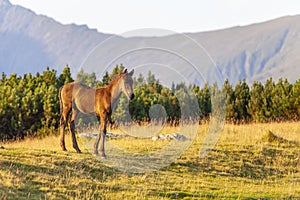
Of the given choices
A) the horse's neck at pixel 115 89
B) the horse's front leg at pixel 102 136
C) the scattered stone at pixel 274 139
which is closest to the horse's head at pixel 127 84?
the horse's neck at pixel 115 89

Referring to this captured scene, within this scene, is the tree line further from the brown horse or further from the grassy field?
the brown horse

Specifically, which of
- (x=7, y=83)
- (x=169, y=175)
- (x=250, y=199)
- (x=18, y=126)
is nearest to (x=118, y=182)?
(x=169, y=175)

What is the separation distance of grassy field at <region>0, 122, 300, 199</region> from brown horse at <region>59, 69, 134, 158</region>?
122 centimetres

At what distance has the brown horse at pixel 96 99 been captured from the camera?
1430 cm

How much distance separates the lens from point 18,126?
28.8 m

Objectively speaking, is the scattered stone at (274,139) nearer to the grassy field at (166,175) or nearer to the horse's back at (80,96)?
the grassy field at (166,175)

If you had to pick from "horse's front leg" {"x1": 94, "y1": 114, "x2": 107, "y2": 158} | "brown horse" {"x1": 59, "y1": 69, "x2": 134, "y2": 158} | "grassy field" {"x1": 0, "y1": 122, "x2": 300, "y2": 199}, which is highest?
"brown horse" {"x1": 59, "y1": 69, "x2": 134, "y2": 158}

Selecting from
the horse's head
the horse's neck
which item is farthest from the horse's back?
the horse's head

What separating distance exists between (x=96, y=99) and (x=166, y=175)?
3.36m

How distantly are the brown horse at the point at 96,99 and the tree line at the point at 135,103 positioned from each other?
5629mm

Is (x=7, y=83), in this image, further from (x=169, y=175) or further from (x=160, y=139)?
(x=169, y=175)

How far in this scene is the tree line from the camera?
28781mm

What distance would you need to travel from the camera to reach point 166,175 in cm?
1481

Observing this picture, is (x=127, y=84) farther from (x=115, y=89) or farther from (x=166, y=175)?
(x=166, y=175)
